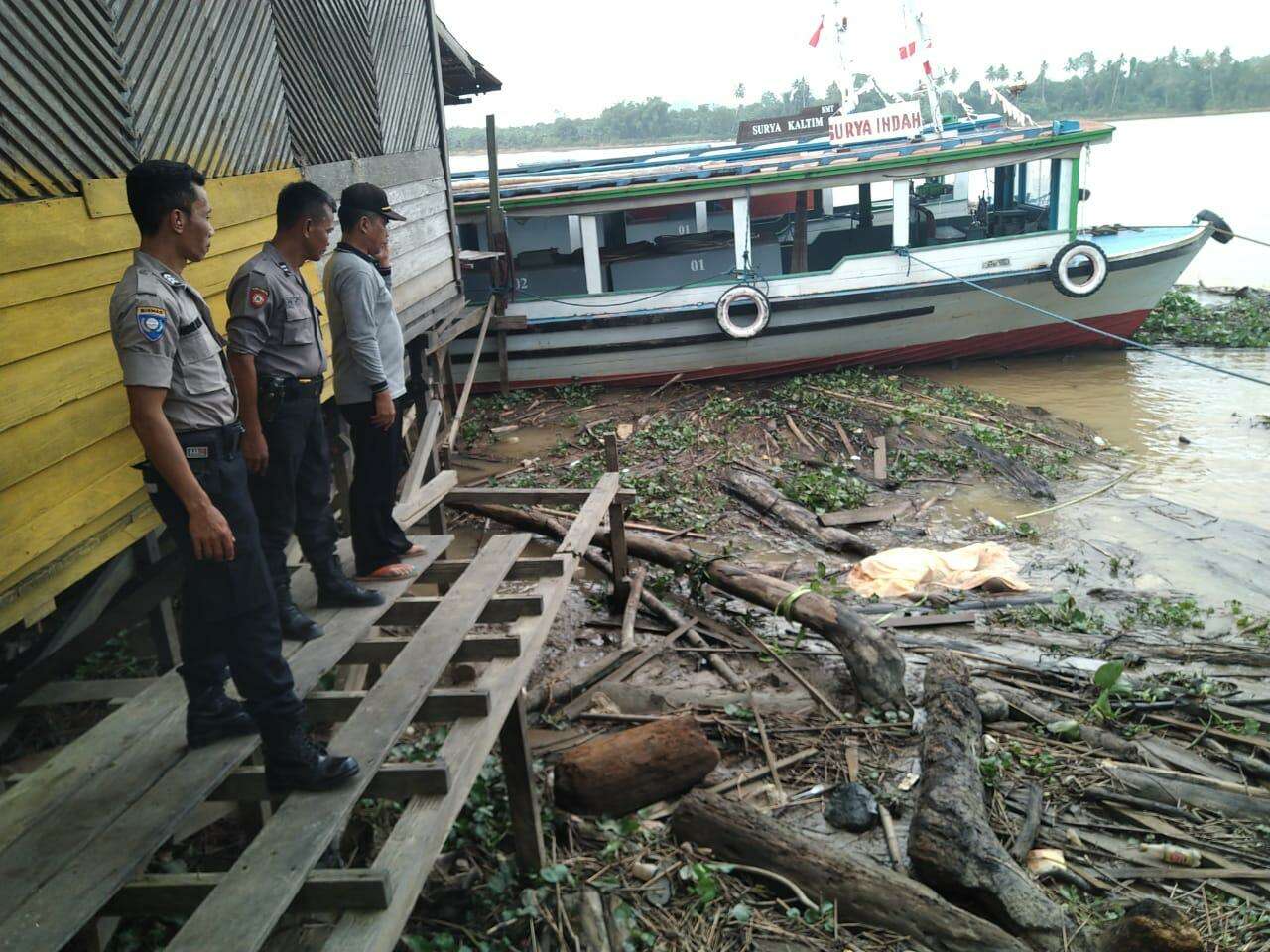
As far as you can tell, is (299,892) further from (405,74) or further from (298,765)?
(405,74)

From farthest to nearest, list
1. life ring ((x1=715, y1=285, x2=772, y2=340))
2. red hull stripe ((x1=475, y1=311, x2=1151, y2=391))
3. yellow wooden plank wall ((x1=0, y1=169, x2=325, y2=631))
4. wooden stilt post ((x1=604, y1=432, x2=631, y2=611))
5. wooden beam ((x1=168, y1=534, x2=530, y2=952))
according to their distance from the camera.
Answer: red hull stripe ((x1=475, y1=311, x2=1151, y2=391)) → life ring ((x1=715, y1=285, x2=772, y2=340)) → wooden stilt post ((x1=604, y1=432, x2=631, y2=611)) → yellow wooden plank wall ((x1=0, y1=169, x2=325, y2=631)) → wooden beam ((x1=168, y1=534, x2=530, y2=952))

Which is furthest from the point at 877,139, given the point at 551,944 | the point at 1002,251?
the point at 551,944

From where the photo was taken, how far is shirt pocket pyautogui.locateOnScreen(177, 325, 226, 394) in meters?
2.98

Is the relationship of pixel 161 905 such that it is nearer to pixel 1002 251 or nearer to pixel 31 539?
pixel 31 539

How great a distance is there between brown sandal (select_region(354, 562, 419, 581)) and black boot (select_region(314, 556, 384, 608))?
0.29 metres

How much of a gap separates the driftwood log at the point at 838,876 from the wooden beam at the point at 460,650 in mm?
1082

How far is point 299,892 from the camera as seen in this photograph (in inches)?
104

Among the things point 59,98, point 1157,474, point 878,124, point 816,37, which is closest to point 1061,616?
point 1157,474

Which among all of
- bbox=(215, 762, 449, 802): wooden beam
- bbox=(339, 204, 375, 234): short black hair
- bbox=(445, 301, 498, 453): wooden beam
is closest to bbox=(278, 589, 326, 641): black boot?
bbox=(215, 762, 449, 802): wooden beam

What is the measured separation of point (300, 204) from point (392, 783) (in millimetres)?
2190

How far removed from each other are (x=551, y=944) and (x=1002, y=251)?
12306 mm

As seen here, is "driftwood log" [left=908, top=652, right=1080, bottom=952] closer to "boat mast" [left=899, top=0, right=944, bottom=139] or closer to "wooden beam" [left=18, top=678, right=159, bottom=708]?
"wooden beam" [left=18, top=678, right=159, bottom=708]

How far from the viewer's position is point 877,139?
14461mm

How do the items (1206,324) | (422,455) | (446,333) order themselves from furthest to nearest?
1. (1206,324)
2. (446,333)
3. (422,455)
